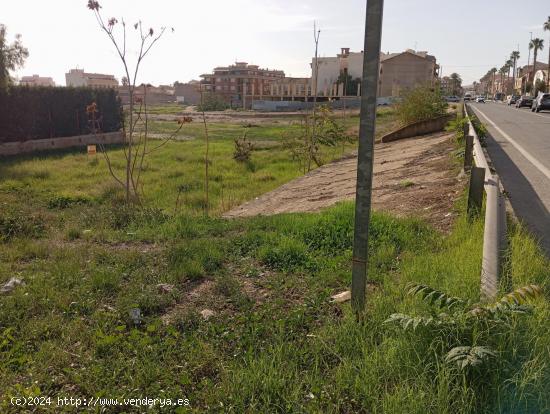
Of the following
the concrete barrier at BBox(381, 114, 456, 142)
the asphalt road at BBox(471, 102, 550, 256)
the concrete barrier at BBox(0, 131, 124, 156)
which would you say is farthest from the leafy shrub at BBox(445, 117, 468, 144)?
the concrete barrier at BBox(0, 131, 124, 156)

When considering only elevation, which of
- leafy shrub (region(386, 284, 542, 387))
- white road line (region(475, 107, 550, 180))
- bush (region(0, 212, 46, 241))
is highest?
white road line (region(475, 107, 550, 180))

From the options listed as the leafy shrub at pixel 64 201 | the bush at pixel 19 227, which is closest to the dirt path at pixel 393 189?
the leafy shrub at pixel 64 201

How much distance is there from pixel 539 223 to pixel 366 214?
4055 mm

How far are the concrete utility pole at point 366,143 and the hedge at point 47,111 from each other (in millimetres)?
19633

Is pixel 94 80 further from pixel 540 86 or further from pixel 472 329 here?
pixel 472 329

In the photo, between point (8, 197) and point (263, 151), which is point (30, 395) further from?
point (263, 151)

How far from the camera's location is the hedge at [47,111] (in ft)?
62.3

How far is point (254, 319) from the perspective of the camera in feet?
11.2

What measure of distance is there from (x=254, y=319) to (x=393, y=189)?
609 cm

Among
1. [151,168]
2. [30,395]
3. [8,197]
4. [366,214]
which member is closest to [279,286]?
[366,214]

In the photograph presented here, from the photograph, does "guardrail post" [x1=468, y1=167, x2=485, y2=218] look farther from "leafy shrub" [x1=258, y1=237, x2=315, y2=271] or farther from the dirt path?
"leafy shrub" [x1=258, y1=237, x2=315, y2=271]

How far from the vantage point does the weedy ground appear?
242 centimetres

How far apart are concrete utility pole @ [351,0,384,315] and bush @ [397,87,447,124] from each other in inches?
748

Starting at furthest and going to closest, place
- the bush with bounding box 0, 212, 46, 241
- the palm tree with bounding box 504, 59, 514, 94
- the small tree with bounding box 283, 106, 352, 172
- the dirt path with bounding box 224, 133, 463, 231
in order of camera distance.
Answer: the palm tree with bounding box 504, 59, 514, 94, the small tree with bounding box 283, 106, 352, 172, the dirt path with bounding box 224, 133, 463, 231, the bush with bounding box 0, 212, 46, 241
